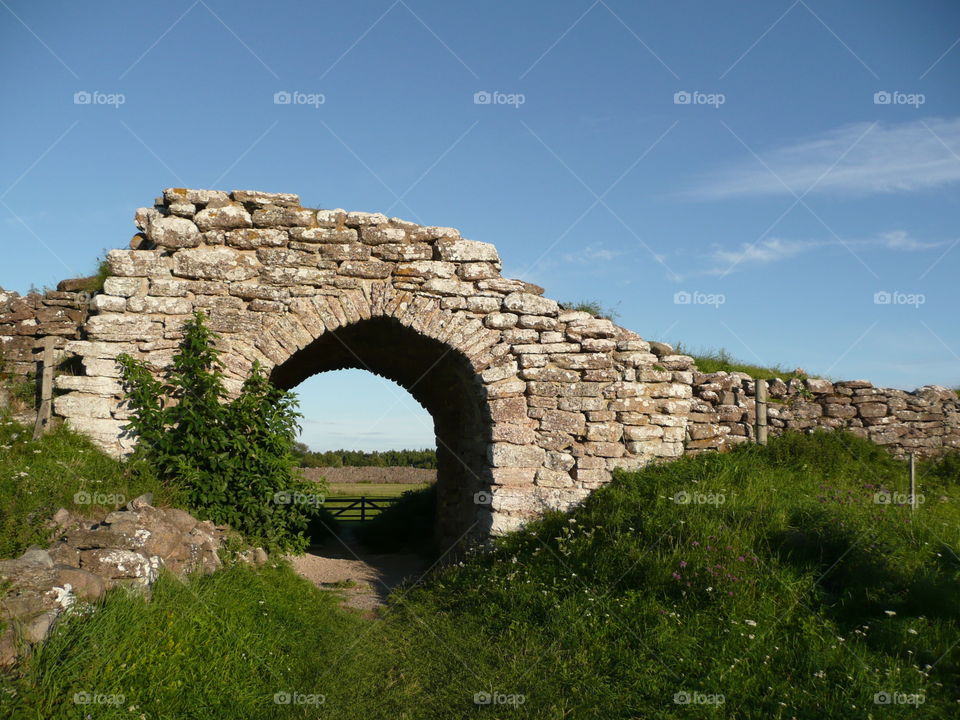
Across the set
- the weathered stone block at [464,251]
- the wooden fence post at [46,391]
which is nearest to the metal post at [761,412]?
the weathered stone block at [464,251]

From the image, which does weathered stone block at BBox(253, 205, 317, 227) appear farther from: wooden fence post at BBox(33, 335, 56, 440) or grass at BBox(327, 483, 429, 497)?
grass at BBox(327, 483, 429, 497)

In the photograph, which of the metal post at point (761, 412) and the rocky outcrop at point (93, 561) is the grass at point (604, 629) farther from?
the metal post at point (761, 412)

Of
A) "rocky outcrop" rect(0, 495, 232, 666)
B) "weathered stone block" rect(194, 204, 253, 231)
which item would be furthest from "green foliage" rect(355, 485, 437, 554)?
"weathered stone block" rect(194, 204, 253, 231)

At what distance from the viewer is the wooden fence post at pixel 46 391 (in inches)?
310

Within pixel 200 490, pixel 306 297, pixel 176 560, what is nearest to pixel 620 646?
pixel 176 560

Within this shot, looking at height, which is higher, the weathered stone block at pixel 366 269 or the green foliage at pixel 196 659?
the weathered stone block at pixel 366 269

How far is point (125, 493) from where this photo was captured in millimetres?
6977

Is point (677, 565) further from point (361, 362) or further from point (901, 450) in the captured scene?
point (361, 362)

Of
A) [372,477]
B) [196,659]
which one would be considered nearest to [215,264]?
[196,659]

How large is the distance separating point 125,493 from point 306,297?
9.45 feet

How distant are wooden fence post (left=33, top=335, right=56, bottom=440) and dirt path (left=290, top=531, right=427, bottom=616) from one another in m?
3.08

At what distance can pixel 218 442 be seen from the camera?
7855 millimetres

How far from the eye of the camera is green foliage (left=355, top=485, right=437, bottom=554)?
14.0 meters

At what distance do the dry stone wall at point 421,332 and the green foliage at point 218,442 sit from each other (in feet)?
0.87
